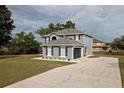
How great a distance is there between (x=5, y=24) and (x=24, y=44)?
11334 mm

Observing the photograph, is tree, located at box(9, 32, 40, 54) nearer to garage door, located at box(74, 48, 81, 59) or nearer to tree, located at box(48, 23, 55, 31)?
tree, located at box(48, 23, 55, 31)

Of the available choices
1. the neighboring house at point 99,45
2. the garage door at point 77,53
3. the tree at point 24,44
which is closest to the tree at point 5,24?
the tree at point 24,44

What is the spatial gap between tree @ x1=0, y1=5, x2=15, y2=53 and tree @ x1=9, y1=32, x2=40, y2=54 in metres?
8.03

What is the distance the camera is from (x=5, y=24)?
33562 millimetres

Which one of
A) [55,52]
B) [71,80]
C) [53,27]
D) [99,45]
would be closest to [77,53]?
[55,52]

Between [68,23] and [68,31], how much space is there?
2441cm

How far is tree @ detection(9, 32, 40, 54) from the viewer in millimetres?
42869

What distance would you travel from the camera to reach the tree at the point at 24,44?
42869 mm

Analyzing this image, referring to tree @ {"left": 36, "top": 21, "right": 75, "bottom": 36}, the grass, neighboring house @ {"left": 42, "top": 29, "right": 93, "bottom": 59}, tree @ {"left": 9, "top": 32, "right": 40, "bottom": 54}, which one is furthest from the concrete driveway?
tree @ {"left": 36, "top": 21, "right": 75, "bottom": 36}
